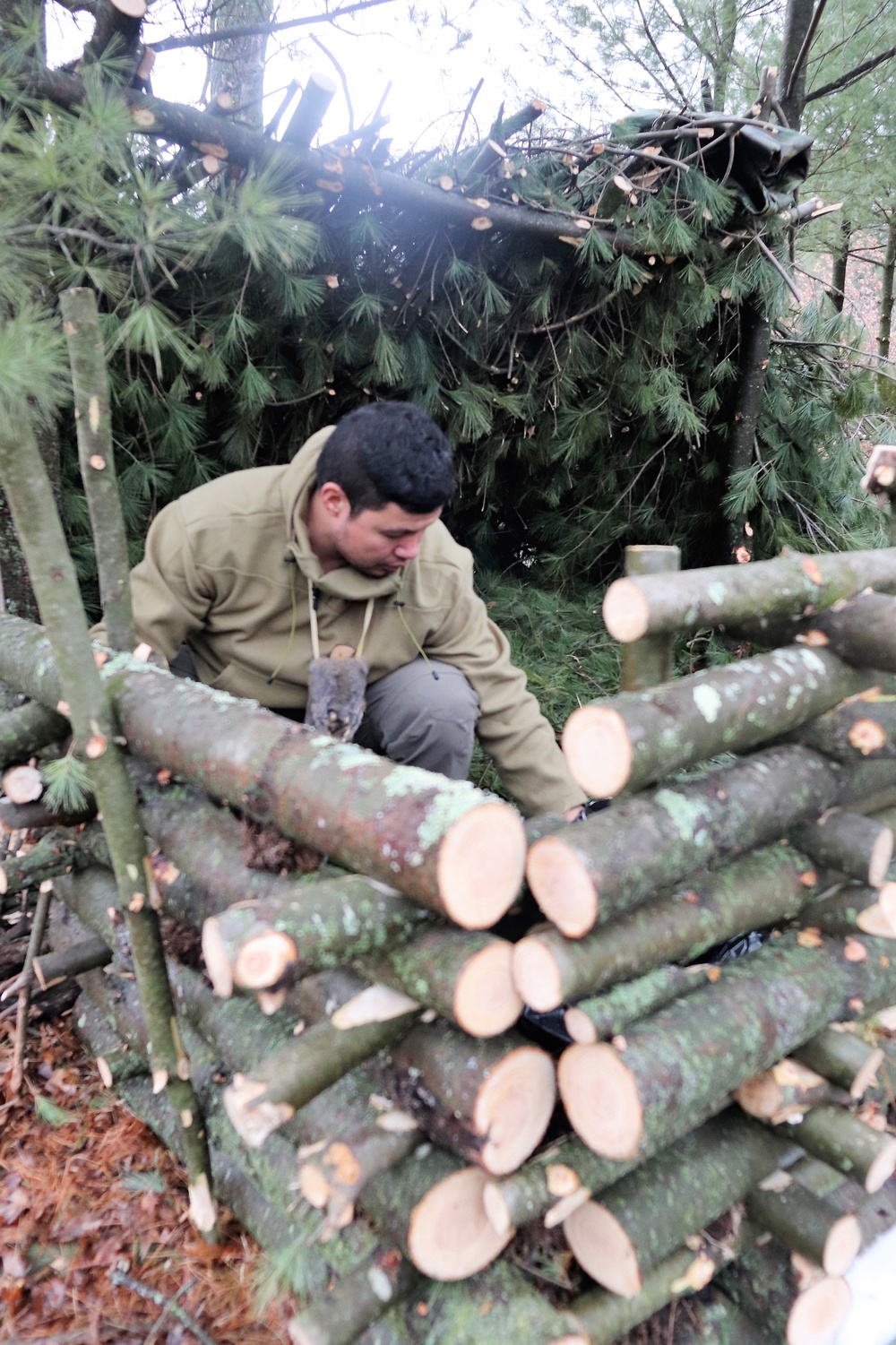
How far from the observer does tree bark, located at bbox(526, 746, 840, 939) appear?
1175mm

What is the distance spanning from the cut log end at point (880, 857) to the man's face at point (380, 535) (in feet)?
4.37

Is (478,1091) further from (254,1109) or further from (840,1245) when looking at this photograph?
(840,1245)

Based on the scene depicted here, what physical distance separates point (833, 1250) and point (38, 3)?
3.25 metres

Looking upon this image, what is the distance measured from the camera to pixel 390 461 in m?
2.14

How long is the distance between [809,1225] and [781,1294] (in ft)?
0.51

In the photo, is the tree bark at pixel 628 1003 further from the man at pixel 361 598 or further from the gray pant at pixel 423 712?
the gray pant at pixel 423 712

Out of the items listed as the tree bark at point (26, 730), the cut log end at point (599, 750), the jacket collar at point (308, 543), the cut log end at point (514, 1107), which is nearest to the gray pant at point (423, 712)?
the jacket collar at point (308, 543)

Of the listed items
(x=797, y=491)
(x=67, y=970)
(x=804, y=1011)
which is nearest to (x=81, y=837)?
(x=67, y=970)

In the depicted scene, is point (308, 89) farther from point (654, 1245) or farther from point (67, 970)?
point (654, 1245)


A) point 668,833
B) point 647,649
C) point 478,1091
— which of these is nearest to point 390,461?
point 647,649

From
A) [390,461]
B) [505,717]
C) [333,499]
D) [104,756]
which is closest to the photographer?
[104,756]

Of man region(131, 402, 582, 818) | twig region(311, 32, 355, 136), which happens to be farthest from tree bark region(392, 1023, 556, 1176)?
twig region(311, 32, 355, 136)

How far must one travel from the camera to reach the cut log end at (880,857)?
140 centimetres

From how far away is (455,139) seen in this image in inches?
115
